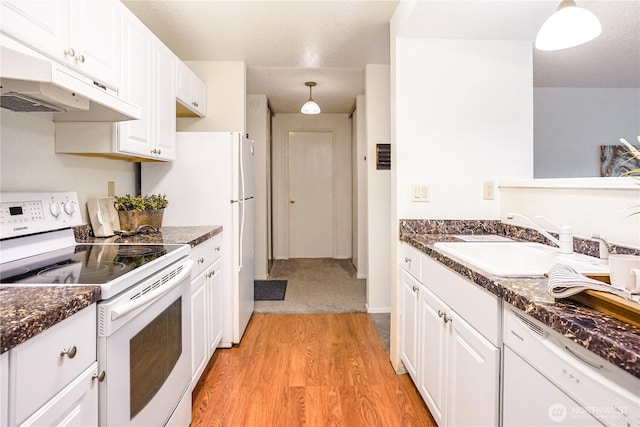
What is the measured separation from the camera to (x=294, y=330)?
9.38 feet

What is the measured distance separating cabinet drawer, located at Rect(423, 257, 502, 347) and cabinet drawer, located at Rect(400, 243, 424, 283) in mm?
142

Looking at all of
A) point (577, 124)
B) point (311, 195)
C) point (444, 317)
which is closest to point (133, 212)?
point (444, 317)

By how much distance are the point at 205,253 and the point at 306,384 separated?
0.96 metres

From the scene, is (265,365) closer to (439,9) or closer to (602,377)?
(602,377)

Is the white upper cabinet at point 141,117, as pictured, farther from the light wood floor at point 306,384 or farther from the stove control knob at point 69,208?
the light wood floor at point 306,384

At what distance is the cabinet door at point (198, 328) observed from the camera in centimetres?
184

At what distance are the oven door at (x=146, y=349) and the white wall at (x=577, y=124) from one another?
4061 millimetres

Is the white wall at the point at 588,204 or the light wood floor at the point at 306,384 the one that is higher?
the white wall at the point at 588,204

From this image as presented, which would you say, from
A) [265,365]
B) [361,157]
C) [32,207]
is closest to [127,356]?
[32,207]

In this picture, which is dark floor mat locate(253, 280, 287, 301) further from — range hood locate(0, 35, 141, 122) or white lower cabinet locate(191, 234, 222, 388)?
range hood locate(0, 35, 141, 122)

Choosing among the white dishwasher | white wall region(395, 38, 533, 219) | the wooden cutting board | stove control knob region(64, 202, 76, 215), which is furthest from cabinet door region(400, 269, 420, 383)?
stove control knob region(64, 202, 76, 215)

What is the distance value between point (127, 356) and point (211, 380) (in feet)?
3.81

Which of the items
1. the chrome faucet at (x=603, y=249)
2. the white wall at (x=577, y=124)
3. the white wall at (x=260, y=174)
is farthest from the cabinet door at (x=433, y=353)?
the white wall at (x=577, y=124)

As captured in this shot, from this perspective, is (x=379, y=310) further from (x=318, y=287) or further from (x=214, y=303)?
(x=214, y=303)
